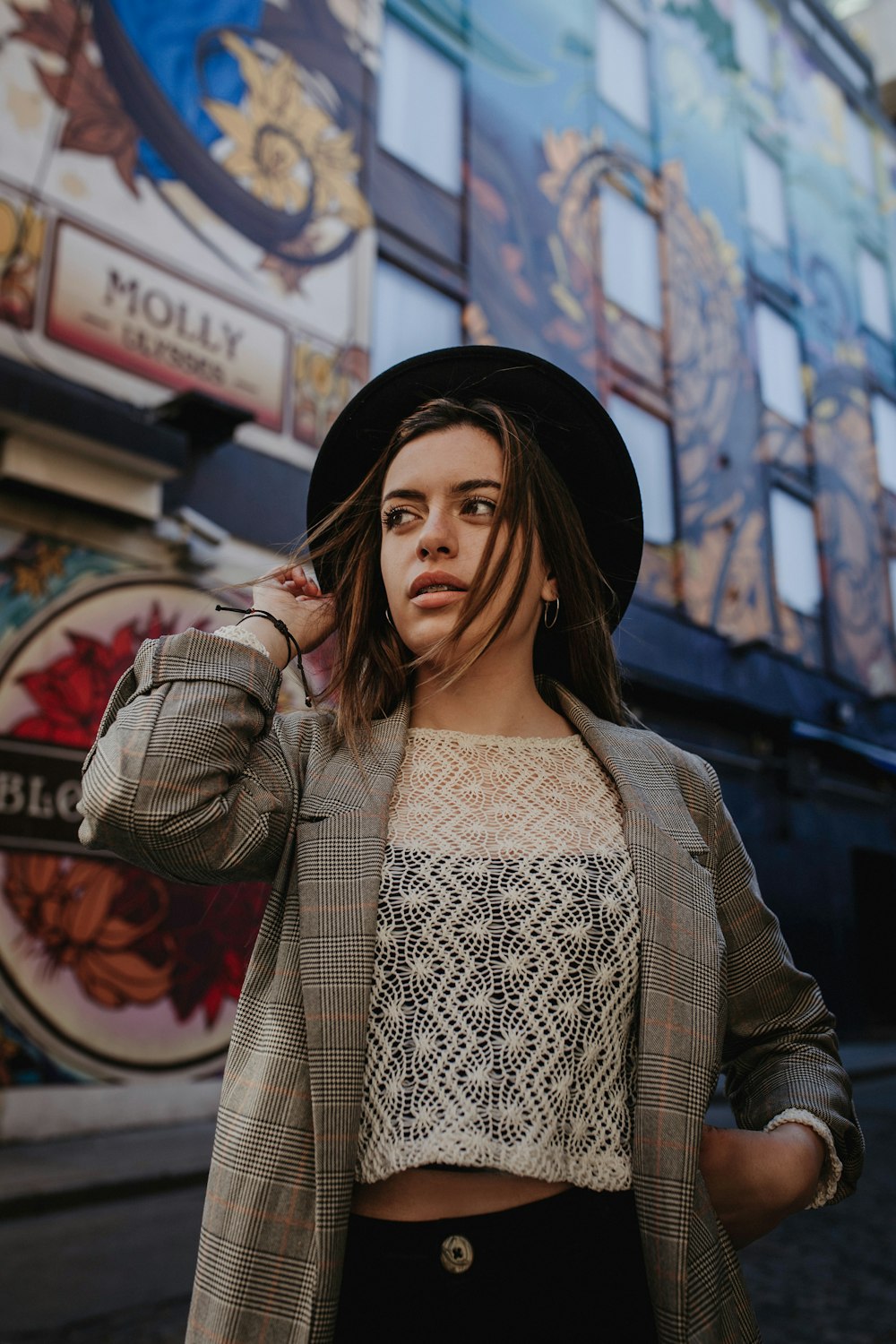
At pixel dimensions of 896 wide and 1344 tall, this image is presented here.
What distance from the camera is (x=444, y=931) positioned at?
1.37 m

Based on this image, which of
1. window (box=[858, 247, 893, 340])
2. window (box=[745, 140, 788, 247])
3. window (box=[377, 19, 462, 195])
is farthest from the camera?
window (box=[858, 247, 893, 340])

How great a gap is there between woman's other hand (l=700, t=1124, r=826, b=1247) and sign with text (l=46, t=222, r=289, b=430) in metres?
6.27

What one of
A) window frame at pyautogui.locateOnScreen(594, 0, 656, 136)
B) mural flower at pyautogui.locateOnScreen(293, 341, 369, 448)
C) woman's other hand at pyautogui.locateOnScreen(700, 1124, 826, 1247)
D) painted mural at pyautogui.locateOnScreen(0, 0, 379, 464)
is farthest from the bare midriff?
window frame at pyautogui.locateOnScreen(594, 0, 656, 136)

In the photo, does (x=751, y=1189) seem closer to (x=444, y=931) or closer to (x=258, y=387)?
(x=444, y=931)

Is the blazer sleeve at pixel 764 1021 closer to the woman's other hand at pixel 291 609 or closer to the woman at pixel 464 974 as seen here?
the woman at pixel 464 974

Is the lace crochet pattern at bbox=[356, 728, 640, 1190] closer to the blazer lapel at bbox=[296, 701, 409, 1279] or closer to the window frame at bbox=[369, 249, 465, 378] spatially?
the blazer lapel at bbox=[296, 701, 409, 1279]

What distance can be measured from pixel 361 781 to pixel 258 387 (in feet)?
21.3

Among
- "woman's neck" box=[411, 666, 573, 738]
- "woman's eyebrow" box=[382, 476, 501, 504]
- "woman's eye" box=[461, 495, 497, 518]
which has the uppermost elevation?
"woman's eyebrow" box=[382, 476, 501, 504]

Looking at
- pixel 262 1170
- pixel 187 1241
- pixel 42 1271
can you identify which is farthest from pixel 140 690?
pixel 187 1241

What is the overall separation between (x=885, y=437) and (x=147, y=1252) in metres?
15.8

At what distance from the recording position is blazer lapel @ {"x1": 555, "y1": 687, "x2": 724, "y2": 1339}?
4.27ft

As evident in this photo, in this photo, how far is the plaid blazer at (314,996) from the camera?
Result: 1219 millimetres

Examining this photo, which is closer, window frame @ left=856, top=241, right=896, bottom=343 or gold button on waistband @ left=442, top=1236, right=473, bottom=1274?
gold button on waistband @ left=442, top=1236, right=473, bottom=1274

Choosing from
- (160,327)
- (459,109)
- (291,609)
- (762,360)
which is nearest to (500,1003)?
(291,609)
